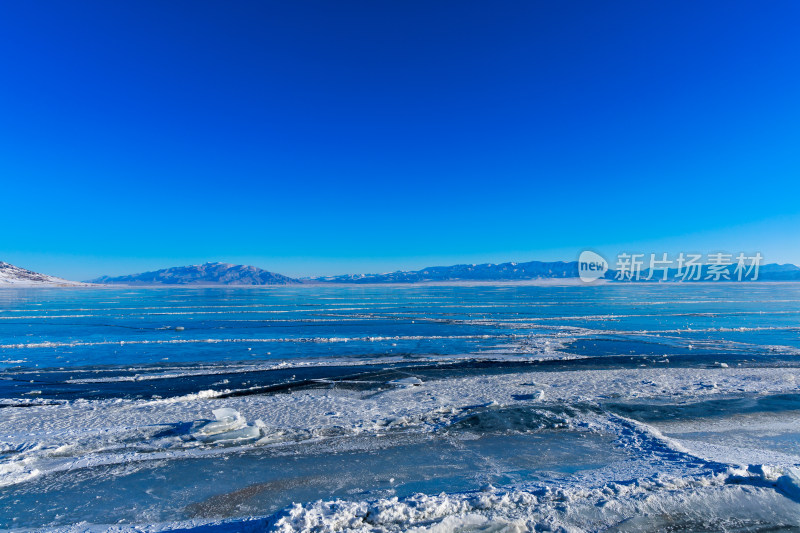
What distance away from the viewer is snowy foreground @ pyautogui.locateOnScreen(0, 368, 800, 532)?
4902 mm

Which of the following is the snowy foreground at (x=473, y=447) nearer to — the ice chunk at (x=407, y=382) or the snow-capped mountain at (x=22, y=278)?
the ice chunk at (x=407, y=382)

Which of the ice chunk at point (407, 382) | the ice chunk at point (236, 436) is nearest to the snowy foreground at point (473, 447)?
the ice chunk at point (236, 436)

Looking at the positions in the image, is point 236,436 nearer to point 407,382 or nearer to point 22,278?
point 407,382

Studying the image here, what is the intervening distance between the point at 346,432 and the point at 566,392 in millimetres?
5590

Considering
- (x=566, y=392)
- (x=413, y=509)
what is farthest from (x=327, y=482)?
(x=566, y=392)

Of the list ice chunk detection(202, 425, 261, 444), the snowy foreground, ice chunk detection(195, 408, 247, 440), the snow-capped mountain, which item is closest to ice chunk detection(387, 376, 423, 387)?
the snowy foreground

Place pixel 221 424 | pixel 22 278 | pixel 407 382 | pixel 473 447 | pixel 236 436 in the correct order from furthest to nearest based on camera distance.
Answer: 1. pixel 22 278
2. pixel 407 382
3. pixel 221 424
4. pixel 236 436
5. pixel 473 447

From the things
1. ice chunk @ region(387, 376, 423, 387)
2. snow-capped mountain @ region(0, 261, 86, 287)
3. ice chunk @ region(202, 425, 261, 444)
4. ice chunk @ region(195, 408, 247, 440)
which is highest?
snow-capped mountain @ region(0, 261, 86, 287)

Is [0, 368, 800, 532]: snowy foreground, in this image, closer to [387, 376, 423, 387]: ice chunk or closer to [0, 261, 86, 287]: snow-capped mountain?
[387, 376, 423, 387]: ice chunk

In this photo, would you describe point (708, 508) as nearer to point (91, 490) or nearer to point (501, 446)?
point (501, 446)

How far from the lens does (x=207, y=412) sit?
8930 millimetres

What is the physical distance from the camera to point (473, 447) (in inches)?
280

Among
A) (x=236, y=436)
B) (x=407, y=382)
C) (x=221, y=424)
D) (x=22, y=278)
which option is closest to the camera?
(x=236, y=436)

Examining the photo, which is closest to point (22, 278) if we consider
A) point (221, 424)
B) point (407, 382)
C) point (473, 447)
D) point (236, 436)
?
point (407, 382)
